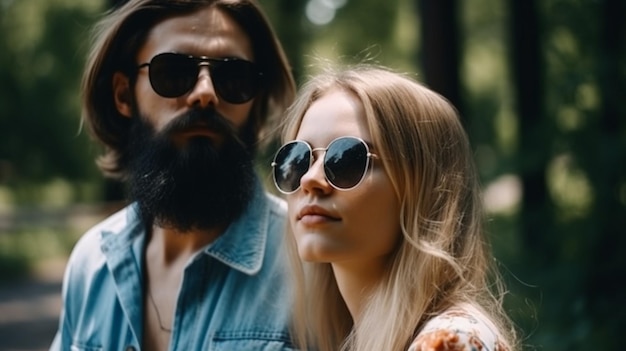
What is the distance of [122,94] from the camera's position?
298 cm

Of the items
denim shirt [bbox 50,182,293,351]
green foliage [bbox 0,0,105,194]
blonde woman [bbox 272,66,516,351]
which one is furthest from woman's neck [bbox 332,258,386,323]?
green foliage [bbox 0,0,105,194]

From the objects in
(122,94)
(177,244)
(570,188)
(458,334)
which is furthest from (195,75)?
(570,188)

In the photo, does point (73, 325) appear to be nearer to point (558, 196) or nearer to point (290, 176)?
point (290, 176)

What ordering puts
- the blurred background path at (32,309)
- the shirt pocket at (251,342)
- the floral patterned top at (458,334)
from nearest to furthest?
the floral patterned top at (458,334) → the shirt pocket at (251,342) → the blurred background path at (32,309)

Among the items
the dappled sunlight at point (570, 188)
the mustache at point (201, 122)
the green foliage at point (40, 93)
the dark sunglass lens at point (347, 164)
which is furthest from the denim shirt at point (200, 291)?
the green foliage at point (40, 93)

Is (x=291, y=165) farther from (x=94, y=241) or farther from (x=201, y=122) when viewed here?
(x=94, y=241)

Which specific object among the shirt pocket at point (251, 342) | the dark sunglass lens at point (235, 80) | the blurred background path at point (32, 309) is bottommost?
the blurred background path at point (32, 309)

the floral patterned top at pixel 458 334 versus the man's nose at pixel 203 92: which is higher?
the man's nose at pixel 203 92

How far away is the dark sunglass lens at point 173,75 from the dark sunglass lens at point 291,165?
0.64 m

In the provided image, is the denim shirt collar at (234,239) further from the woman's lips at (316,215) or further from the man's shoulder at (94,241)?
the woman's lips at (316,215)

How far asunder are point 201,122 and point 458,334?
120cm

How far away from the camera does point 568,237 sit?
19.4ft

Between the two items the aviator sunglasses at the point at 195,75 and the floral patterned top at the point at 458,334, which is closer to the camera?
the floral patterned top at the point at 458,334

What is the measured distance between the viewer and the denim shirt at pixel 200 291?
100 inches
